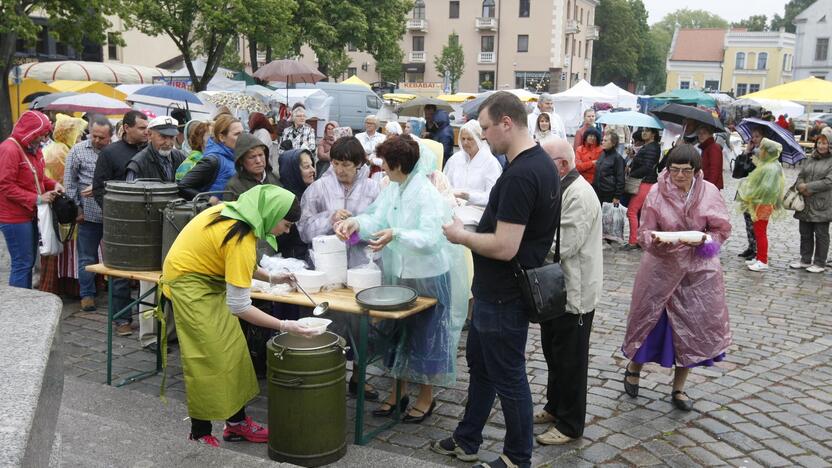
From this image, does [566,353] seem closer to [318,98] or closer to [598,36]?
[318,98]

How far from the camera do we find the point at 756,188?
9.41 metres

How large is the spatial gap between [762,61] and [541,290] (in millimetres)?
84146

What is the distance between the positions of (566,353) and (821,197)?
6717mm

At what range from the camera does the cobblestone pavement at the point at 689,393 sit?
14.1 ft

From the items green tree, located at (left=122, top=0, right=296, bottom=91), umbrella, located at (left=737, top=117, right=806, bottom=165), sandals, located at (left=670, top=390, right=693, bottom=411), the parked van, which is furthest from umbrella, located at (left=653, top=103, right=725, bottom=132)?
the parked van

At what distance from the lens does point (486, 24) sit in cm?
6162

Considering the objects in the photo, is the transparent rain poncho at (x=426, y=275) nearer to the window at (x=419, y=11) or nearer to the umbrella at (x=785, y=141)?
the umbrella at (x=785, y=141)

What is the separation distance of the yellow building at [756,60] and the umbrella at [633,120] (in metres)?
71.5

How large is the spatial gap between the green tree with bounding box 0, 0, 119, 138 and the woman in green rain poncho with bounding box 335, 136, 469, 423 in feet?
51.2

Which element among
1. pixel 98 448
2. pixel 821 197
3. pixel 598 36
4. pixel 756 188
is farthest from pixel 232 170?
pixel 598 36

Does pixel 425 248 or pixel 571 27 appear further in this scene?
pixel 571 27

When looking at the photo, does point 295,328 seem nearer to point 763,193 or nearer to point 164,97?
point 763,193

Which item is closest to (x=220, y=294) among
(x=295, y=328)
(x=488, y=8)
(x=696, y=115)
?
(x=295, y=328)

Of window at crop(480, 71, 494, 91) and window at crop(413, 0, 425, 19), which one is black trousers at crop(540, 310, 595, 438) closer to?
window at crop(480, 71, 494, 91)
